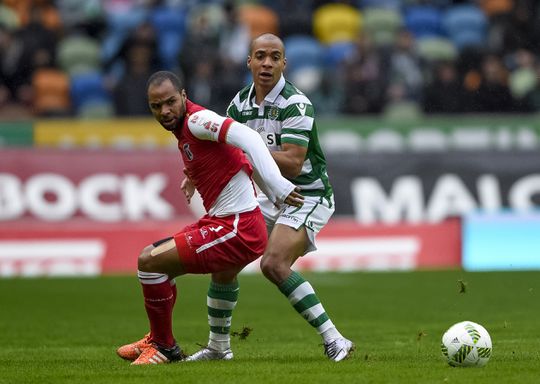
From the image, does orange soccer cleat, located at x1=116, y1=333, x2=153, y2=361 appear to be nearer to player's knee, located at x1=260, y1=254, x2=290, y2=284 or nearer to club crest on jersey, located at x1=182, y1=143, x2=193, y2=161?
player's knee, located at x1=260, y1=254, x2=290, y2=284

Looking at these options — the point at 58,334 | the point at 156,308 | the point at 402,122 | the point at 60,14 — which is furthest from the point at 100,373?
the point at 60,14

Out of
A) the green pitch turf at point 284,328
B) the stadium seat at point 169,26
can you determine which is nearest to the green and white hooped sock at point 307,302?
the green pitch turf at point 284,328

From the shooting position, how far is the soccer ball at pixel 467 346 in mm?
8672

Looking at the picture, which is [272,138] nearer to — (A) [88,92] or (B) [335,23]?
Answer: (A) [88,92]

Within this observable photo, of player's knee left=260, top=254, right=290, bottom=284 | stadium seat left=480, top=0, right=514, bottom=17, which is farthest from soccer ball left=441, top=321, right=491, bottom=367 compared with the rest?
stadium seat left=480, top=0, right=514, bottom=17

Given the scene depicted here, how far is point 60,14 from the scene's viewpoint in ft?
82.8

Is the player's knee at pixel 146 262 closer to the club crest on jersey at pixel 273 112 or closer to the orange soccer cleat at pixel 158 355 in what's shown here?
the orange soccer cleat at pixel 158 355

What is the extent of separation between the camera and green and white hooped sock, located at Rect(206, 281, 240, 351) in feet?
31.5

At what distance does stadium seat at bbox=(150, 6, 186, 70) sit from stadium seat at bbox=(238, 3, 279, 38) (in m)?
1.21

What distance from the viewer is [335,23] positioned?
25.3 meters

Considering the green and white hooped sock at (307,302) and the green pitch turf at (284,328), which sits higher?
the green and white hooped sock at (307,302)

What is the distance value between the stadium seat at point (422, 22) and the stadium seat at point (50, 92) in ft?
24.0

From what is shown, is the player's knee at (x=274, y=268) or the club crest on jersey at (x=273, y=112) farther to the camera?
the club crest on jersey at (x=273, y=112)

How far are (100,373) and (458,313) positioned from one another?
18.7ft
